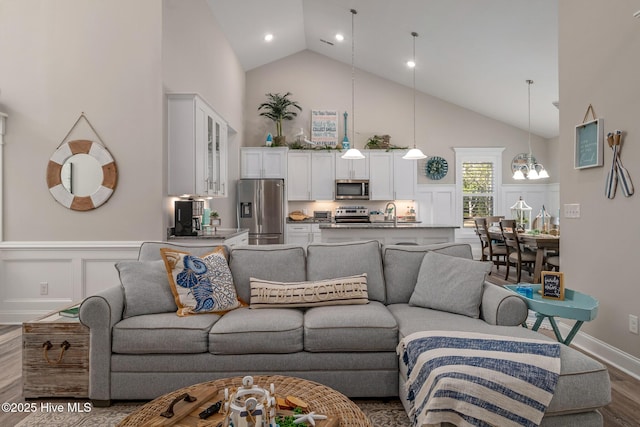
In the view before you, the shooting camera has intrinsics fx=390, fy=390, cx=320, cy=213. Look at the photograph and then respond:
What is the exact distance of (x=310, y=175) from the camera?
758cm

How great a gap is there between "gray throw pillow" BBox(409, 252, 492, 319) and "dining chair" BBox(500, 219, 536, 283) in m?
3.35

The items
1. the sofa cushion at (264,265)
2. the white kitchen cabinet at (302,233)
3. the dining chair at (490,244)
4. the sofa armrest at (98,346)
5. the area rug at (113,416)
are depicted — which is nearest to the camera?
the area rug at (113,416)

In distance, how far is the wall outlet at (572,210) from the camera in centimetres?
329

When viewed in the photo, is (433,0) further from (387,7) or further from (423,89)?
(423,89)

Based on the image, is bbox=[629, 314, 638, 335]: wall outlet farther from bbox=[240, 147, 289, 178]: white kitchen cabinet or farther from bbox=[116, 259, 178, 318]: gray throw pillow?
bbox=[240, 147, 289, 178]: white kitchen cabinet

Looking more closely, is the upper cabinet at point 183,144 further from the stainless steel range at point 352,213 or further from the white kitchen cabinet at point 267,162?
the stainless steel range at point 352,213

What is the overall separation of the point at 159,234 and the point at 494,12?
15.0 ft

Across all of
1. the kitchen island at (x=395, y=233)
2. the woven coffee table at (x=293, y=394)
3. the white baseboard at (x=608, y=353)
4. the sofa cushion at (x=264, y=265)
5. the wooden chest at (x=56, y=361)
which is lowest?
the white baseboard at (x=608, y=353)

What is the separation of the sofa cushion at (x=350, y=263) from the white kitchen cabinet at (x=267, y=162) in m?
4.52

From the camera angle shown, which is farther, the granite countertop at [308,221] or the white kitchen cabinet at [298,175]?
the white kitchen cabinet at [298,175]

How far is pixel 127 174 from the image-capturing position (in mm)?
3893

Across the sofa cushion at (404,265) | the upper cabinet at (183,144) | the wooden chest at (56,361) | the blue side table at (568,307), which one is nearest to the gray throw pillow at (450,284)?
the sofa cushion at (404,265)

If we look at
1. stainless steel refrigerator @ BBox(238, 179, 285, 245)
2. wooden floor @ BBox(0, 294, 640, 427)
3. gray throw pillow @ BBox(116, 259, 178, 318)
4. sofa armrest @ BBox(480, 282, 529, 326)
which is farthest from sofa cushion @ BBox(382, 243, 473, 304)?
stainless steel refrigerator @ BBox(238, 179, 285, 245)

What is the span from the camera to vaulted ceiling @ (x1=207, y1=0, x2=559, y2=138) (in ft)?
Result: 15.9
